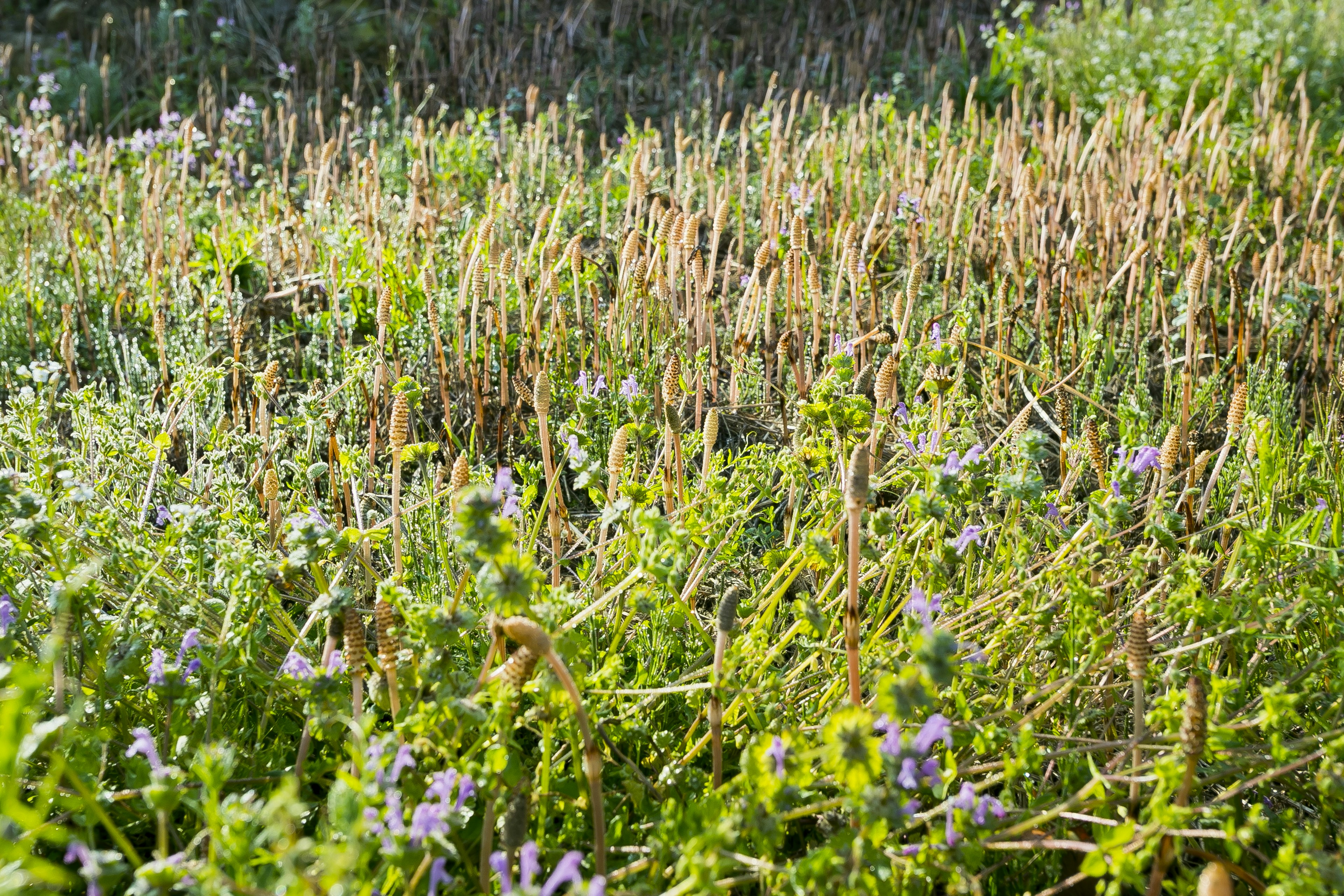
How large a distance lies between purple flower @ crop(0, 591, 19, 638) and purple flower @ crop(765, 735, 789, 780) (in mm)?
963

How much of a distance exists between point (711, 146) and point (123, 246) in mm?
2782

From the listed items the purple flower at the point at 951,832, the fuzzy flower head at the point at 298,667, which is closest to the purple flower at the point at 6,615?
the fuzzy flower head at the point at 298,667

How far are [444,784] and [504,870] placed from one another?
0.15 meters

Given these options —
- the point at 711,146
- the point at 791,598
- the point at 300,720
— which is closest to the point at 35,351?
the point at 300,720

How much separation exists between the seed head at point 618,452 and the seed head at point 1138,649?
0.68 meters

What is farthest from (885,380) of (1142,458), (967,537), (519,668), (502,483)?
(519,668)

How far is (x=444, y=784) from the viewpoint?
42.5 inches

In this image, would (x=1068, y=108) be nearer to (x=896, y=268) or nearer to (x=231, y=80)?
(x=896, y=268)

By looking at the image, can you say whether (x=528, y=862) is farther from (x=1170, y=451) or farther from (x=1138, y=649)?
(x=1170, y=451)

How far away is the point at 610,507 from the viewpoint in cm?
137

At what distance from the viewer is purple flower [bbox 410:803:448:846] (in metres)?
1.00

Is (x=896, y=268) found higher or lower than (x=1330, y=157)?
lower

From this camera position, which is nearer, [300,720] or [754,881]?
[754,881]

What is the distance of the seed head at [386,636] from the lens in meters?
1.24
